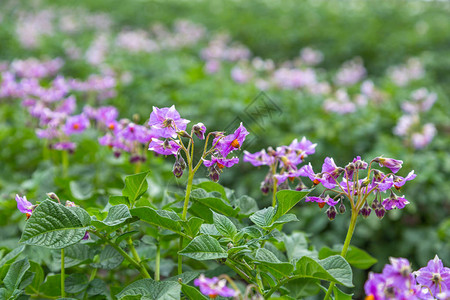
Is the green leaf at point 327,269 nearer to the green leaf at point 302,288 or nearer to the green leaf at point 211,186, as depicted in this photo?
the green leaf at point 302,288

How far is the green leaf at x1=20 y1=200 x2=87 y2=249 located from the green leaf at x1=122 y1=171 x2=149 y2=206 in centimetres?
20

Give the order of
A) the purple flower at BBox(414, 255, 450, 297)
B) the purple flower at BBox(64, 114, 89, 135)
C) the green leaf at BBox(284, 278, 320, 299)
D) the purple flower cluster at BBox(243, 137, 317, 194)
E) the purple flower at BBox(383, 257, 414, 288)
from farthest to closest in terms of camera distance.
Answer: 1. the purple flower at BBox(64, 114, 89, 135)
2. the purple flower cluster at BBox(243, 137, 317, 194)
3. the green leaf at BBox(284, 278, 320, 299)
4. the purple flower at BBox(414, 255, 450, 297)
5. the purple flower at BBox(383, 257, 414, 288)

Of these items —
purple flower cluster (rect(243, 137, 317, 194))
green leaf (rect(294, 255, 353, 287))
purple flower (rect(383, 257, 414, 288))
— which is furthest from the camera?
purple flower cluster (rect(243, 137, 317, 194))

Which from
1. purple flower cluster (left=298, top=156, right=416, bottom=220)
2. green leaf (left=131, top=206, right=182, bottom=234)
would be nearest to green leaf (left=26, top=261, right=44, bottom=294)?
green leaf (left=131, top=206, right=182, bottom=234)

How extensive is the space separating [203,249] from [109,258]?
1.54ft

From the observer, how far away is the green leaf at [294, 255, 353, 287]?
1.24 meters

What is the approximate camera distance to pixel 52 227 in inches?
53.0

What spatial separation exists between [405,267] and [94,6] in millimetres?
13150

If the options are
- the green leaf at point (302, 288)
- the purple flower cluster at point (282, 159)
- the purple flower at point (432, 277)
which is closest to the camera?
the purple flower at point (432, 277)

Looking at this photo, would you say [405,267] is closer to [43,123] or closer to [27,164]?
[43,123]

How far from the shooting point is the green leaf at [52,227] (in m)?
1.32

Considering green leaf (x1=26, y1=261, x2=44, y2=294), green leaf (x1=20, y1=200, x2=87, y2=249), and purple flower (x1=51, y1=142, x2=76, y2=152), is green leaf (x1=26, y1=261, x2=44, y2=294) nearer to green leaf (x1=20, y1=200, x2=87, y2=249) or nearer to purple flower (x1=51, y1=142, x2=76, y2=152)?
green leaf (x1=20, y1=200, x2=87, y2=249)

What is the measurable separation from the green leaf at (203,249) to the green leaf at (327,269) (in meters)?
0.20

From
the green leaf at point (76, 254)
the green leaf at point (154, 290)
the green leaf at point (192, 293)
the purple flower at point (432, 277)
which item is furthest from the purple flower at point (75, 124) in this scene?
the purple flower at point (432, 277)
